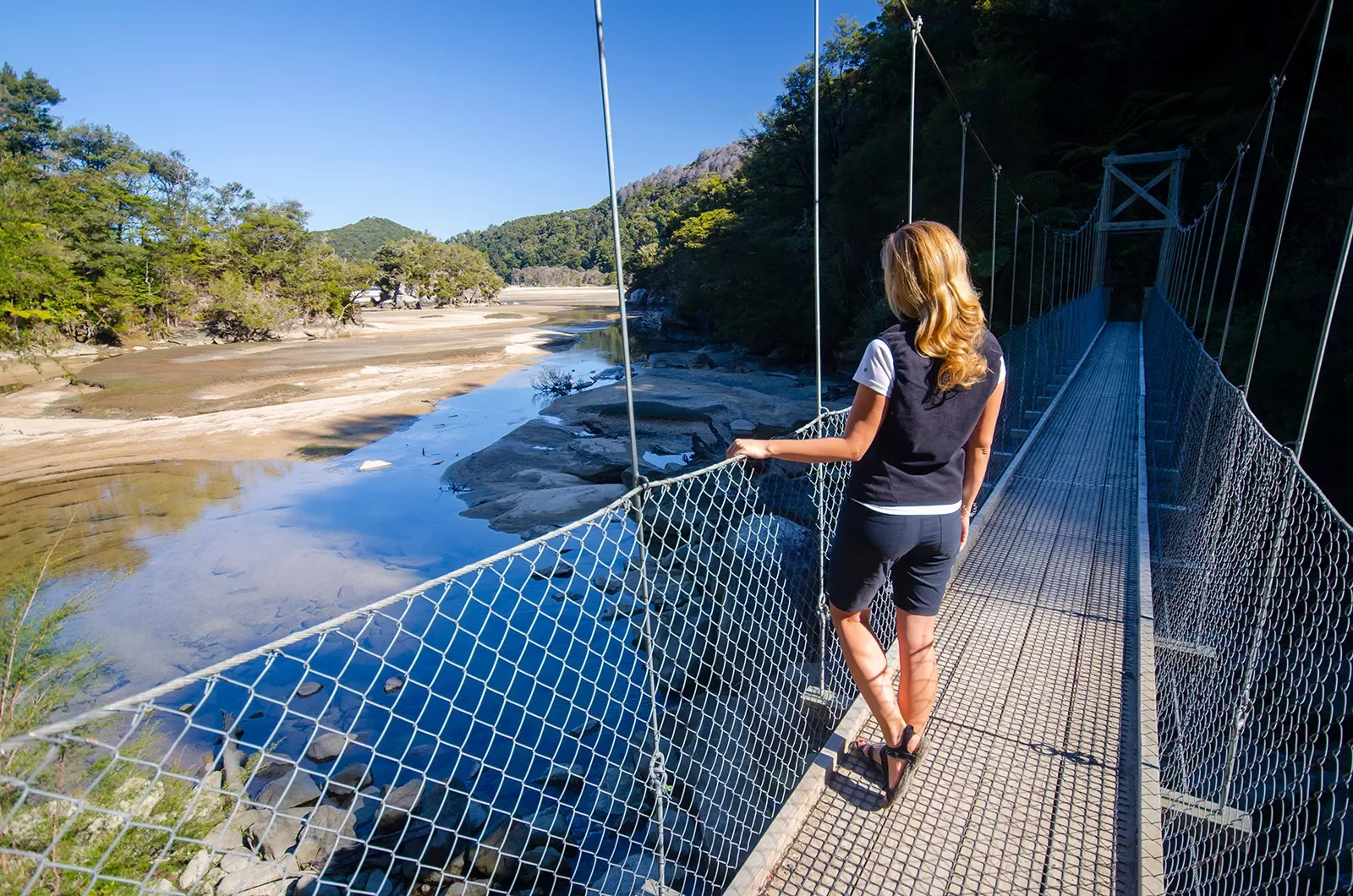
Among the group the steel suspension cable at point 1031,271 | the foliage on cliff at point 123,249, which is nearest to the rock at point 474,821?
the steel suspension cable at point 1031,271

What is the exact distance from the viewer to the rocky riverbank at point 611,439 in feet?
24.9

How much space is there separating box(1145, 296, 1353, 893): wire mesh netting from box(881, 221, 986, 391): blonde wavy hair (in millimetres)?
653

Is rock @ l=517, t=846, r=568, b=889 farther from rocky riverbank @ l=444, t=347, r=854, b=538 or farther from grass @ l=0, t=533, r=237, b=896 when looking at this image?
rocky riverbank @ l=444, t=347, r=854, b=538

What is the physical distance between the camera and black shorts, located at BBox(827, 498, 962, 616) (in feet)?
4.77

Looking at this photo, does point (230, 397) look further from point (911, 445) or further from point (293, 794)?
point (911, 445)

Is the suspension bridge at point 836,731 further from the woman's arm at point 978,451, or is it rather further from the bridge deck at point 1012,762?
the woman's arm at point 978,451

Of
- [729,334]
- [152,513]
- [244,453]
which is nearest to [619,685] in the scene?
[152,513]

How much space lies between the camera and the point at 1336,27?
29.8 feet

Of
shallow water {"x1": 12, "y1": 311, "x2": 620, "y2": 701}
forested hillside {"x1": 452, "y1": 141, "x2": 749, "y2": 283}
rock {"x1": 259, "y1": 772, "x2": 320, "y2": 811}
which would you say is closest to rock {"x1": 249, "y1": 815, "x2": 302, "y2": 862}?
rock {"x1": 259, "y1": 772, "x2": 320, "y2": 811}

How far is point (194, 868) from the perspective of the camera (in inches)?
114

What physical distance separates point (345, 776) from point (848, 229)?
15977 millimetres

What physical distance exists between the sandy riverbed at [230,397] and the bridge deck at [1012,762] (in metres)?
10.0

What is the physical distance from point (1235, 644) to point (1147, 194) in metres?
16.4

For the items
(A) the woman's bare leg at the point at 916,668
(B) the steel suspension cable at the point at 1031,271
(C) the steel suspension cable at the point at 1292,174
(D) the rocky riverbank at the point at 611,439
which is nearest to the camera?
(A) the woman's bare leg at the point at 916,668
